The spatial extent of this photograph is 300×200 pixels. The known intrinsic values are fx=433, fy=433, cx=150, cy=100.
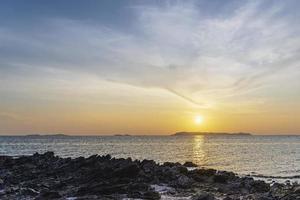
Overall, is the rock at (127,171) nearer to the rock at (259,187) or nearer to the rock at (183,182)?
the rock at (183,182)

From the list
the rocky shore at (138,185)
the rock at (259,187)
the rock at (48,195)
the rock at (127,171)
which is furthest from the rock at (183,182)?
the rock at (48,195)

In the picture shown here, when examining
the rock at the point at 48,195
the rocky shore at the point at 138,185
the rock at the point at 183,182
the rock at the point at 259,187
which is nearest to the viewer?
the rock at the point at 48,195

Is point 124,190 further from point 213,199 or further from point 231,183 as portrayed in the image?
point 231,183

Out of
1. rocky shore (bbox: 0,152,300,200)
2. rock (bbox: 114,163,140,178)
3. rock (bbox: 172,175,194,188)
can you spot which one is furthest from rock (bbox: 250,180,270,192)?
rock (bbox: 114,163,140,178)

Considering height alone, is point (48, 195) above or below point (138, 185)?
below

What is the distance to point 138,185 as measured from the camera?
3412 centimetres

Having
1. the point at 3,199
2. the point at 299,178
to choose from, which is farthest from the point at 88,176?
the point at 299,178

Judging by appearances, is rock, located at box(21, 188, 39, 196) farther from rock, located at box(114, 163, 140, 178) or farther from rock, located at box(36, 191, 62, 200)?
rock, located at box(114, 163, 140, 178)

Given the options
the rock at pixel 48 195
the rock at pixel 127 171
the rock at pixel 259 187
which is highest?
the rock at pixel 127 171

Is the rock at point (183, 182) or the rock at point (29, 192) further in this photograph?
the rock at point (183, 182)

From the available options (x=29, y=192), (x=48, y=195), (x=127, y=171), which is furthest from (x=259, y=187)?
(x=29, y=192)

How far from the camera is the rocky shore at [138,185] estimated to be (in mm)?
31641

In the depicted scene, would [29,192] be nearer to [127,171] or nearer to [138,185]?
[138,185]

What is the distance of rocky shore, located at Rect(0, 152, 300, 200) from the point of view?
3164 cm
